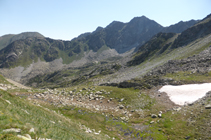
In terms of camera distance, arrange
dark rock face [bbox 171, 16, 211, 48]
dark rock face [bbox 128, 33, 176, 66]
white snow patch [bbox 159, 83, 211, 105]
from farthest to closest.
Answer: dark rock face [bbox 128, 33, 176, 66] < dark rock face [bbox 171, 16, 211, 48] < white snow patch [bbox 159, 83, 211, 105]

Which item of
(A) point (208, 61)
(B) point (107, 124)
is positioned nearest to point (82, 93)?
(B) point (107, 124)

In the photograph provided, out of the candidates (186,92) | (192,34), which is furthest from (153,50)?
(186,92)

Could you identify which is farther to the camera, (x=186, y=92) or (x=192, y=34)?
(x=192, y=34)

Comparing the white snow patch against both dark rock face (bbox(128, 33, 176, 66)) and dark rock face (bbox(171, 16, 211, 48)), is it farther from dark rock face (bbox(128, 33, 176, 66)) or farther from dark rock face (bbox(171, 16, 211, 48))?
dark rock face (bbox(171, 16, 211, 48))

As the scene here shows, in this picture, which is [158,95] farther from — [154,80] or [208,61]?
[208,61]

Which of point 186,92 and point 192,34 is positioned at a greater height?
point 192,34

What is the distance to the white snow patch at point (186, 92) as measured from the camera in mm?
34375

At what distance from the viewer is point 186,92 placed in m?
37.9

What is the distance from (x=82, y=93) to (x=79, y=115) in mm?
16604

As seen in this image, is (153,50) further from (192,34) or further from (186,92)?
(186,92)

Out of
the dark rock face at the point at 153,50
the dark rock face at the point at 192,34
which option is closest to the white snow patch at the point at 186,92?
the dark rock face at the point at 153,50

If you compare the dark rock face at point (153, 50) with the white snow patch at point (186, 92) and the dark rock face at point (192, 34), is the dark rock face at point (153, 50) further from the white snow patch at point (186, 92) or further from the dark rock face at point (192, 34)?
the white snow patch at point (186, 92)

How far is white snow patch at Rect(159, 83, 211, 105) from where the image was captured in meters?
34.4

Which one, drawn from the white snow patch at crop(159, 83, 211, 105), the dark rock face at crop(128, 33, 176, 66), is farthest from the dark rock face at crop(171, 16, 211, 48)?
the white snow patch at crop(159, 83, 211, 105)
